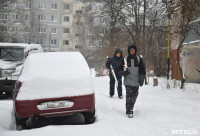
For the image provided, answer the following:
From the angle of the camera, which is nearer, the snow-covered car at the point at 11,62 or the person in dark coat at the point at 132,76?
the person in dark coat at the point at 132,76

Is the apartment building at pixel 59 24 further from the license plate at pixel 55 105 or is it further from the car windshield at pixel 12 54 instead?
the license plate at pixel 55 105

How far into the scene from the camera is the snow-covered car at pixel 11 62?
800 cm

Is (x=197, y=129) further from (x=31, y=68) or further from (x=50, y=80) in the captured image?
(x=31, y=68)

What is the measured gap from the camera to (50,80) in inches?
163

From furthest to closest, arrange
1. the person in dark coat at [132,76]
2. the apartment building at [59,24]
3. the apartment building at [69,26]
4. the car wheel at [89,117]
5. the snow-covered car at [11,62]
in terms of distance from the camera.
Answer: the apartment building at [69,26]
the apartment building at [59,24]
the snow-covered car at [11,62]
the person in dark coat at [132,76]
the car wheel at [89,117]

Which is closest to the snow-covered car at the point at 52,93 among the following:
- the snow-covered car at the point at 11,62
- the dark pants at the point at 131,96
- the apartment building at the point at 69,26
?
the dark pants at the point at 131,96

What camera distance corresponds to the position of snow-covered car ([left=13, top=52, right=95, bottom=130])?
13.2ft

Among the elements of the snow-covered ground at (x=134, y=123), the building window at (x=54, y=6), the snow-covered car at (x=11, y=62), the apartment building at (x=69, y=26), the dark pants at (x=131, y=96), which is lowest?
the snow-covered ground at (x=134, y=123)

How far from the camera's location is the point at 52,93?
4.10m

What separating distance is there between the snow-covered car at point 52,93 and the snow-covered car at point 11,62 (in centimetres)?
390

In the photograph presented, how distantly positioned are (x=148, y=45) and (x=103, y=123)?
873cm

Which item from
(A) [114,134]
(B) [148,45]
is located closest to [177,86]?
(B) [148,45]

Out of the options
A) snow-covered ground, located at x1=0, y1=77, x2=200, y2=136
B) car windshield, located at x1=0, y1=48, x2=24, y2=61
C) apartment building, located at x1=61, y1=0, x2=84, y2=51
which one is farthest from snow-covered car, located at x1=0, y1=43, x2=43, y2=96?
apartment building, located at x1=61, y1=0, x2=84, y2=51

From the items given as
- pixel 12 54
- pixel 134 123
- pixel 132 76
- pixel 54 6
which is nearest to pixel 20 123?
pixel 134 123
